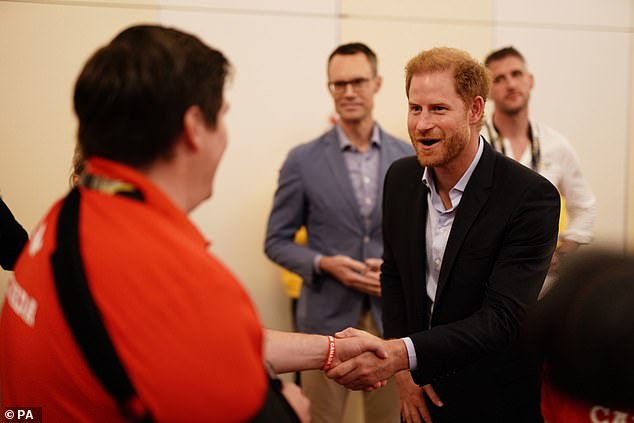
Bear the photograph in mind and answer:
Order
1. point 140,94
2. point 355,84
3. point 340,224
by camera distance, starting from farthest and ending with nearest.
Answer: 1. point 355,84
2. point 340,224
3. point 140,94

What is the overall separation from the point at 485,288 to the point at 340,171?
115 centimetres

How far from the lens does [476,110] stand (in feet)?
7.01

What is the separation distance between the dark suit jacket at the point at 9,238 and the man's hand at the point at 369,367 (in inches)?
42.3

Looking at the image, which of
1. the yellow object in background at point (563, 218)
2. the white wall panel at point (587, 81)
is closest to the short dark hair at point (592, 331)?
the yellow object in background at point (563, 218)

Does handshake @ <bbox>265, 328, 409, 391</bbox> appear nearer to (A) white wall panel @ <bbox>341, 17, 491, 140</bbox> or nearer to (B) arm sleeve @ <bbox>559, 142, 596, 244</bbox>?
(B) arm sleeve @ <bbox>559, 142, 596, 244</bbox>

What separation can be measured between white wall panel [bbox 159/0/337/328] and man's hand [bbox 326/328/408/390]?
1.88 metres

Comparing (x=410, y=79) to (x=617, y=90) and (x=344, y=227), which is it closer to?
(x=344, y=227)

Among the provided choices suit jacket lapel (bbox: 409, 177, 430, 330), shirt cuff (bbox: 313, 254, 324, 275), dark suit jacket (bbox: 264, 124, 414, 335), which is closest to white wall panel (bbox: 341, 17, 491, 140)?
dark suit jacket (bbox: 264, 124, 414, 335)

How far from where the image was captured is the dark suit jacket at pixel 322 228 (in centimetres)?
290

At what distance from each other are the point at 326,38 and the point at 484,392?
7.84 feet

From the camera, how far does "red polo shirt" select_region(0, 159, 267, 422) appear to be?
Answer: 3.17ft

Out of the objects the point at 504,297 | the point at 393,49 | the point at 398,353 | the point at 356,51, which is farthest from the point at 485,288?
the point at 393,49

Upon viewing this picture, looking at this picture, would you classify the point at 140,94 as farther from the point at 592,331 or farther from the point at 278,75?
the point at 278,75

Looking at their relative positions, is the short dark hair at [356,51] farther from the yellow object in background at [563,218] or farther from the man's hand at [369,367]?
the man's hand at [369,367]
